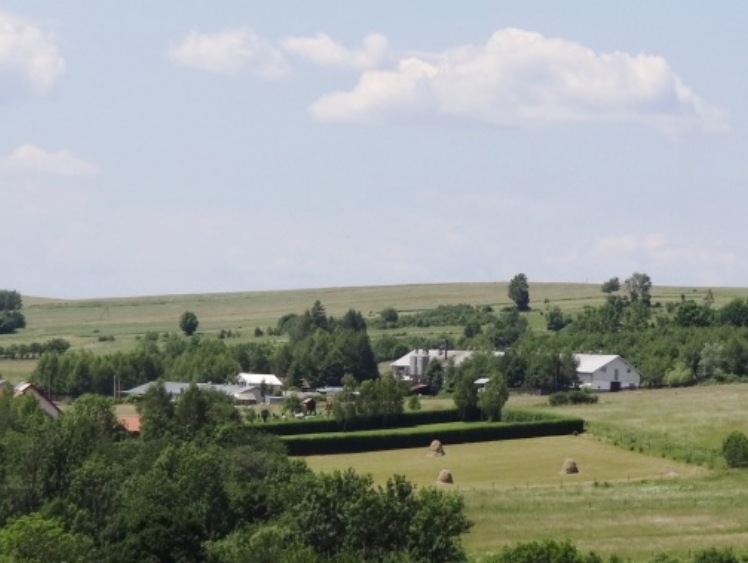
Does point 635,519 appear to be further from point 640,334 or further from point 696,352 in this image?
point 640,334

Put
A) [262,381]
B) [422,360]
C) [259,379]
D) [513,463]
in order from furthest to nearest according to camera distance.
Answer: [422,360], [259,379], [262,381], [513,463]

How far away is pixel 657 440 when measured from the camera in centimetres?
9831

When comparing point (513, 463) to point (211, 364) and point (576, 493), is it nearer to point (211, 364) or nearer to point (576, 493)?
point (576, 493)

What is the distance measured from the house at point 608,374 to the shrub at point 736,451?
5326cm

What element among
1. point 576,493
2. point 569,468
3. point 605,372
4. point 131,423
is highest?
point 605,372

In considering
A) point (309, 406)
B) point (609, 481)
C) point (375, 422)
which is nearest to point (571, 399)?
point (309, 406)

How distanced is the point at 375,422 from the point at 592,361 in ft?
141

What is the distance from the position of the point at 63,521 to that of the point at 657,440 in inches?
1776

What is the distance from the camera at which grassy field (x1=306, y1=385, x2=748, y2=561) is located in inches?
2625

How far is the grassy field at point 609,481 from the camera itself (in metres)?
66.7

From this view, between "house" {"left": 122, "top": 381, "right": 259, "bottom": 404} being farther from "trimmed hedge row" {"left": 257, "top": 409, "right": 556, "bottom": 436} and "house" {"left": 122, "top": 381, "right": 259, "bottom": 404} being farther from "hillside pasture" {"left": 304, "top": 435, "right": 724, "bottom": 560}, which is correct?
"hillside pasture" {"left": 304, "top": 435, "right": 724, "bottom": 560}

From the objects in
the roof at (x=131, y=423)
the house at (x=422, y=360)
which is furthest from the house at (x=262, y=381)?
the roof at (x=131, y=423)

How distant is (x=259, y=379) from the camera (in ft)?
488

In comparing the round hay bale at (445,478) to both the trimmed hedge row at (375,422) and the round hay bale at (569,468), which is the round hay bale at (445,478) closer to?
the round hay bale at (569,468)
